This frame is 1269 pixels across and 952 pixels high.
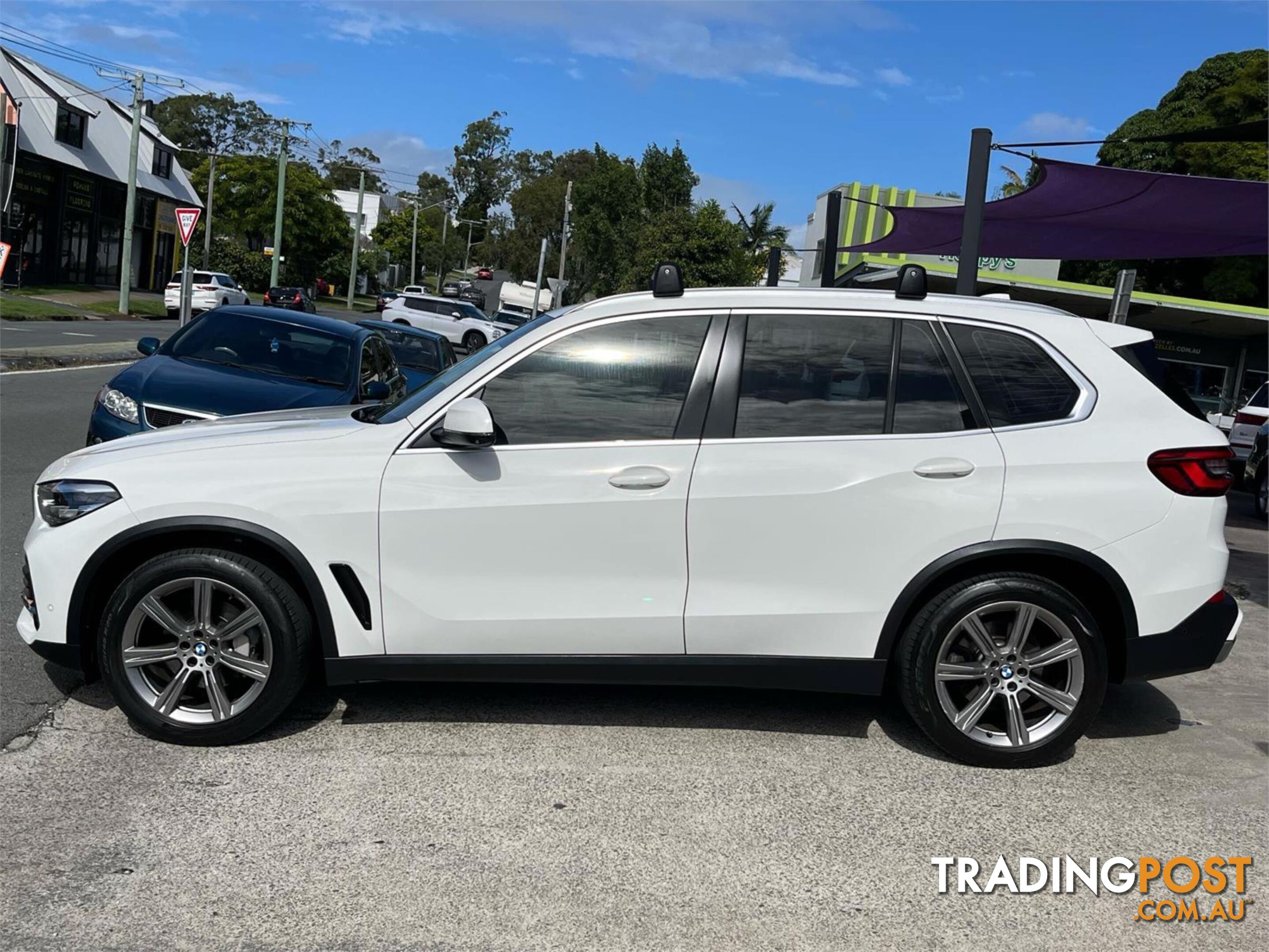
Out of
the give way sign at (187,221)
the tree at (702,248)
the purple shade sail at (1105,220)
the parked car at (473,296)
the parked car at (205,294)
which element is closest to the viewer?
the purple shade sail at (1105,220)

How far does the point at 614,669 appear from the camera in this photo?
4445 mm

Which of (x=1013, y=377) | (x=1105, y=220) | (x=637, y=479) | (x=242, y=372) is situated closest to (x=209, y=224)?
(x=1105, y=220)

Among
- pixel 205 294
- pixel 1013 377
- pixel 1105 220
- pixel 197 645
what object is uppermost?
pixel 1105 220

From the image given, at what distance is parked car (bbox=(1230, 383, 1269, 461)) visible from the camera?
16.7 metres

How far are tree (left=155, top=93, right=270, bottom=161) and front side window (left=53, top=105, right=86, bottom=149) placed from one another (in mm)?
58452

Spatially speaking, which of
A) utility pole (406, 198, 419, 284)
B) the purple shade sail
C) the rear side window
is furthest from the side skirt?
utility pole (406, 198, 419, 284)

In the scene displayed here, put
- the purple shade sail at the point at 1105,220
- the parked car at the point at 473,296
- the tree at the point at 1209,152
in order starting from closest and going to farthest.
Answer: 1. the purple shade sail at the point at 1105,220
2. the tree at the point at 1209,152
3. the parked car at the point at 473,296

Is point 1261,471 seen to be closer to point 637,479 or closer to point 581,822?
point 637,479

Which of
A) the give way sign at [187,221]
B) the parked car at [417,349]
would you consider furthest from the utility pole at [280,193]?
the parked car at [417,349]

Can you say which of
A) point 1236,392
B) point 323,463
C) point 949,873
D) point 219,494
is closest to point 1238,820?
point 949,873

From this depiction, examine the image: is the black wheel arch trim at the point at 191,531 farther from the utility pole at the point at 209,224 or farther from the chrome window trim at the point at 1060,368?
the utility pole at the point at 209,224

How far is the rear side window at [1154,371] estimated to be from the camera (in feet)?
15.3

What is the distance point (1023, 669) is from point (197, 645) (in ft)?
10.3

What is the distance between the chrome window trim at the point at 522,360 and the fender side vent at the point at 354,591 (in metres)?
0.48
